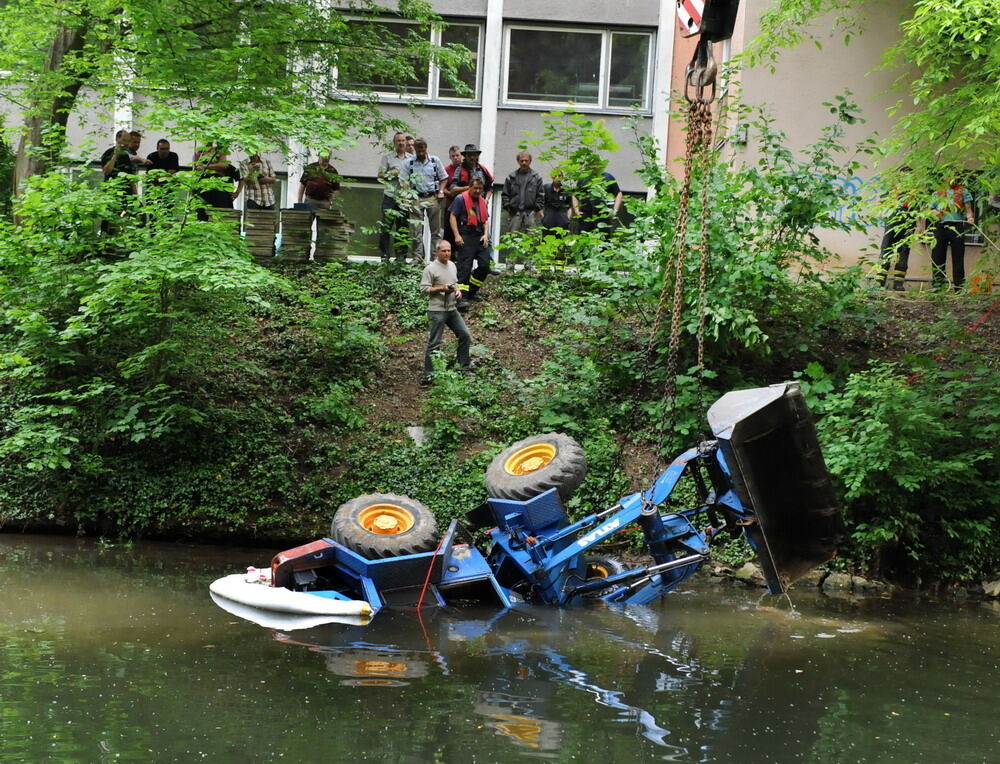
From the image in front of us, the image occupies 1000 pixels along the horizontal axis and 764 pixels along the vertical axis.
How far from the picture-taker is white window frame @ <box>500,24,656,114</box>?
25938 millimetres

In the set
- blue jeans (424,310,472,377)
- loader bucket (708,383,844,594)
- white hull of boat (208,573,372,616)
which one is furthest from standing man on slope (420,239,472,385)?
loader bucket (708,383,844,594)

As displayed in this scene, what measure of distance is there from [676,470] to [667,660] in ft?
6.19

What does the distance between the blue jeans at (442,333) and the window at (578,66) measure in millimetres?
10557

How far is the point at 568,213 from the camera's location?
68.6 feet

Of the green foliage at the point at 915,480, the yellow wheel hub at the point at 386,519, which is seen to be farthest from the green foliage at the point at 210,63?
the green foliage at the point at 915,480

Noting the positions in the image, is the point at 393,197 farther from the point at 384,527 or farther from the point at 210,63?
the point at 384,527

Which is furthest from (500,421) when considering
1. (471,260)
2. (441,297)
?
(471,260)

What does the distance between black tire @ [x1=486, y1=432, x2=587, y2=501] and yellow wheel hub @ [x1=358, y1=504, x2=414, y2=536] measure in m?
0.85

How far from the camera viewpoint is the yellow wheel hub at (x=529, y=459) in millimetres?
11242

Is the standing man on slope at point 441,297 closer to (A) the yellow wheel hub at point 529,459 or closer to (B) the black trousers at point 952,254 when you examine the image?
(A) the yellow wheel hub at point 529,459

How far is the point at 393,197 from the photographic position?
2000 cm

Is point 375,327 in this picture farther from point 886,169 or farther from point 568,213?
point 886,169

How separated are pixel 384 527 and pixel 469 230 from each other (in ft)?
31.2

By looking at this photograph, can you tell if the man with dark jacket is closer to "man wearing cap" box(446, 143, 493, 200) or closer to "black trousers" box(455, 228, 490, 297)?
"man wearing cap" box(446, 143, 493, 200)
